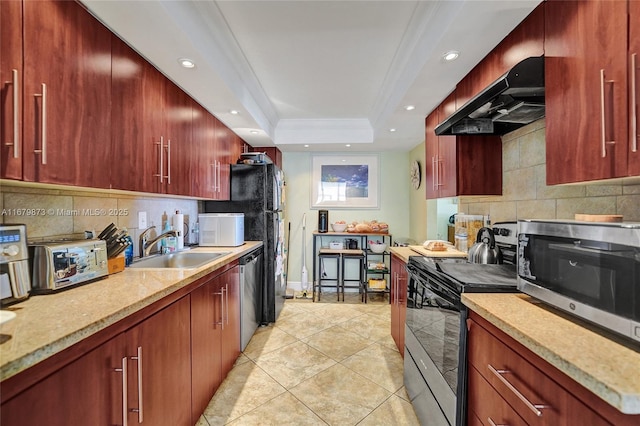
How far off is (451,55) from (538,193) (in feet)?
3.24

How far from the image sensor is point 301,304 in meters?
3.87

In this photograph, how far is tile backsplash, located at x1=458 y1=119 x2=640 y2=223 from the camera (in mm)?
1263

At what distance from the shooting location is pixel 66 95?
1177 mm

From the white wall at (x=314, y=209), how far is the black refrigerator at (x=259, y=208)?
50.0 inches

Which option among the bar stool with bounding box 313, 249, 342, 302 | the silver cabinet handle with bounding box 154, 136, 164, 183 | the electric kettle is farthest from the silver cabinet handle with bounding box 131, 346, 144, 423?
the bar stool with bounding box 313, 249, 342, 302

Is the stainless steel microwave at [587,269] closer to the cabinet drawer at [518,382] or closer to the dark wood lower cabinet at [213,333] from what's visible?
the cabinet drawer at [518,382]

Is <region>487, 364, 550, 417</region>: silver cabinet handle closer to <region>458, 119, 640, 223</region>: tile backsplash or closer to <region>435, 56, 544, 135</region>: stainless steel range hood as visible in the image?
<region>458, 119, 640, 223</region>: tile backsplash

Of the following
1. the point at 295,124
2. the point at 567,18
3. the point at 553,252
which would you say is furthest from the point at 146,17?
the point at 295,124

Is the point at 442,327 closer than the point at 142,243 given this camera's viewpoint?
Yes

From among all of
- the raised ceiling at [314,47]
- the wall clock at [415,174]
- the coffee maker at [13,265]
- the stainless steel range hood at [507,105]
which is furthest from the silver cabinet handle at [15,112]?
the wall clock at [415,174]

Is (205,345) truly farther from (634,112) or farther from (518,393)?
(634,112)

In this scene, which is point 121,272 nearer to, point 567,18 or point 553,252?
point 553,252

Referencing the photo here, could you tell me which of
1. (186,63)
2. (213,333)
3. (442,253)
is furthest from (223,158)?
(442,253)

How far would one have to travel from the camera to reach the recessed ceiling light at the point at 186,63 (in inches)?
68.2
